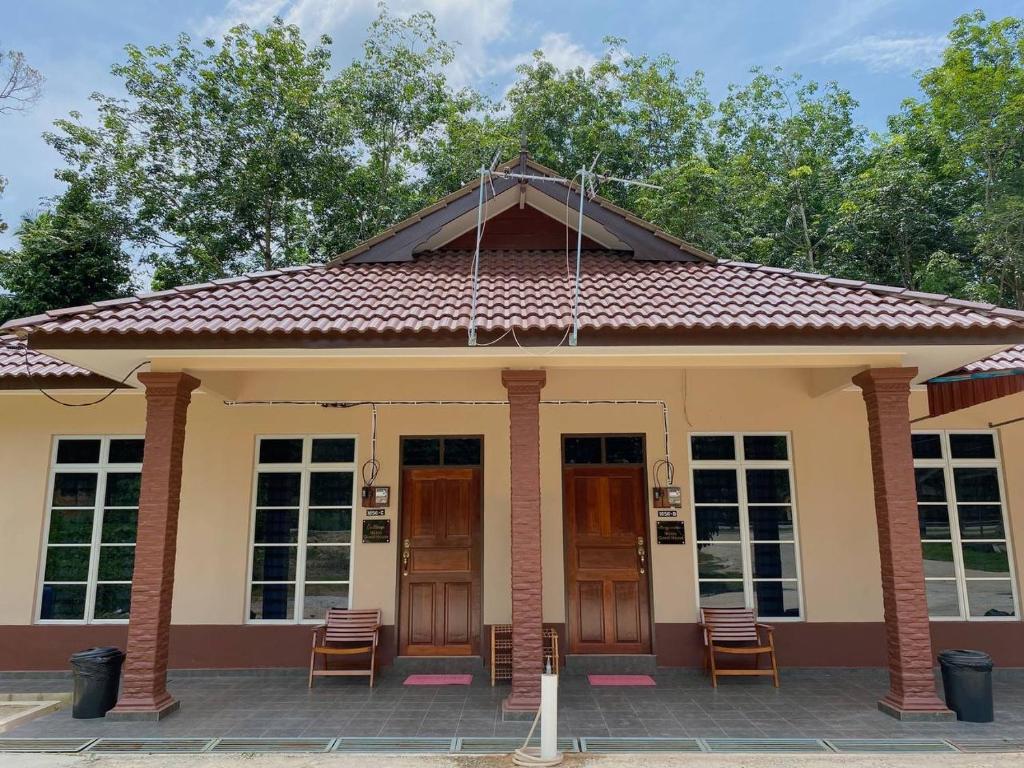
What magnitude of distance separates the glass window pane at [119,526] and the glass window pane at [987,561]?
956 cm

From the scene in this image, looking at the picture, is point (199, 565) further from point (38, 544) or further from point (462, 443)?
point (462, 443)

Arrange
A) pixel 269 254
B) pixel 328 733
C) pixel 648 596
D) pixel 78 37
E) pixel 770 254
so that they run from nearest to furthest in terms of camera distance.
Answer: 1. pixel 328 733
2. pixel 648 596
3. pixel 78 37
4. pixel 269 254
5. pixel 770 254

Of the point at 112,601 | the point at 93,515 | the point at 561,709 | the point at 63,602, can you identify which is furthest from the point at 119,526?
the point at 561,709

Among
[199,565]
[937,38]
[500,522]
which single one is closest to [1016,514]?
[500,522]

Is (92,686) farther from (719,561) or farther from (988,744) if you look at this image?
(988,744)

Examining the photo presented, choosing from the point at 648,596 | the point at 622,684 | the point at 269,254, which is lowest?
the point at 622,684

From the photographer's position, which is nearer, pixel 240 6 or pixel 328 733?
pixel 328 733

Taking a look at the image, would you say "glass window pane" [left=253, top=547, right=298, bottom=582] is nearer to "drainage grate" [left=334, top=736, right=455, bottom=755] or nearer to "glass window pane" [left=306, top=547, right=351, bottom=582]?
"glass window pane" [left=306, top=547, right=351, bottom=582]

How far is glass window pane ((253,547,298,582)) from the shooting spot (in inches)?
297

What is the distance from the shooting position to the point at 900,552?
18.6ft

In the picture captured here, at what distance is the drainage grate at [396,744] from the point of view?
4.85 m

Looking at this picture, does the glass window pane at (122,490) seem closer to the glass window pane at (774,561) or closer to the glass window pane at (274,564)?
the glass window pane at (274,564)

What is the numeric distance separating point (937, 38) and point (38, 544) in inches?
927

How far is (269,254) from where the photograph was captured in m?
16.4
